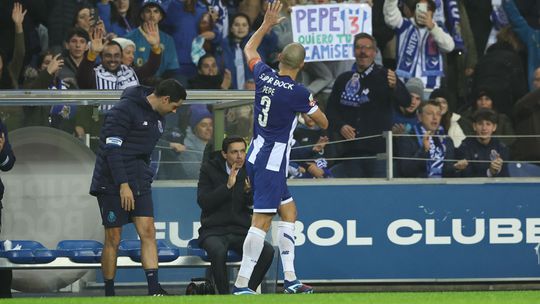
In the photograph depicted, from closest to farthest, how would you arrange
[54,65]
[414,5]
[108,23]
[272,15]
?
[272,15] → [54,65] → [108,23] → [414,5]

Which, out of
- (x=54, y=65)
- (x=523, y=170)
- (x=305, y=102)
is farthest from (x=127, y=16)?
(x=305, y=102)

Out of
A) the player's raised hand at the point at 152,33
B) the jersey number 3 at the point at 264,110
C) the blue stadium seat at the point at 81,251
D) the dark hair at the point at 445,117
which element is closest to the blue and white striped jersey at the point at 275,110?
the jersey number 3 at the point at 264,110

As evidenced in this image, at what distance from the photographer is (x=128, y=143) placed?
13.6 m

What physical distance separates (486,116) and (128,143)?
217 inches

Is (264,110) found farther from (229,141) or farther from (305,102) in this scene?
(229,141)

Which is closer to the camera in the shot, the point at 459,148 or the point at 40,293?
the point at 40,293

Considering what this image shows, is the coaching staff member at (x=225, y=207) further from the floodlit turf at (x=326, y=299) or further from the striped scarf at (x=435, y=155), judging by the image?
the striped scarf at (x=435, y=155)

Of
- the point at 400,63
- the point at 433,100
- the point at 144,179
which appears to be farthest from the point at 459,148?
the point at 144,179

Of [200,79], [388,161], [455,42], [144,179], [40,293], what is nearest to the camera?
[144,179]

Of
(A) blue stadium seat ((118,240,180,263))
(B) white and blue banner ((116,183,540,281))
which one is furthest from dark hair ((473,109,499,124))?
(A) blue stadium seat ((118,240,180,263))

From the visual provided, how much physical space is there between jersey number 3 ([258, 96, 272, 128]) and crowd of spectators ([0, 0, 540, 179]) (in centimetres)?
237

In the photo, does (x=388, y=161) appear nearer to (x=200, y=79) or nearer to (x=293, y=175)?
(x=293, y=175)

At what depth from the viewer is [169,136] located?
15.5 metres

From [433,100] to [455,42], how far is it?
6.38 ft
